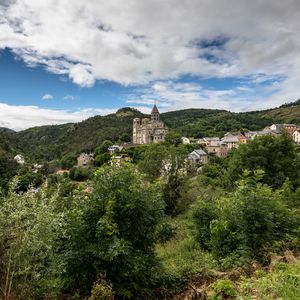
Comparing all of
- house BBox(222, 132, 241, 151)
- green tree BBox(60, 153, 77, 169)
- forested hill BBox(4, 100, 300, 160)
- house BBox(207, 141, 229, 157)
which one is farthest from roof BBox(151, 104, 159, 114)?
green tree BBox(60, 153, 77, 169)

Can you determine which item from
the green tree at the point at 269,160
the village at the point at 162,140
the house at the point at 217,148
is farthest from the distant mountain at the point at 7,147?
the green tree at the point at 269,160

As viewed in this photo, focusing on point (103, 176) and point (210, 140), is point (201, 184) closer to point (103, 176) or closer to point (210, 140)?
point (103, 176)

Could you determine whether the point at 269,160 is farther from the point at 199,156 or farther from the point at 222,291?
the point at 199,156

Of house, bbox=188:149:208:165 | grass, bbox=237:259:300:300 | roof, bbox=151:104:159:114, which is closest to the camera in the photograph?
grass, bbox=237:259:300:300

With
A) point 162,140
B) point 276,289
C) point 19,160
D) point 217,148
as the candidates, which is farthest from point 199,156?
point 276,289

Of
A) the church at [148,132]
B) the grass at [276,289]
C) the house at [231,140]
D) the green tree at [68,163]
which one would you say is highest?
the church at [148,132]

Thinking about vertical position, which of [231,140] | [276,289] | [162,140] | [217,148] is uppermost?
[162,140]

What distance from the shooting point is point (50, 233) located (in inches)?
204

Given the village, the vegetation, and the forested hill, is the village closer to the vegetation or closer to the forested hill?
the forested hill

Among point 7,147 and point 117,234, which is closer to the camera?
point 117,234

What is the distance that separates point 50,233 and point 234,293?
3683 millimetres

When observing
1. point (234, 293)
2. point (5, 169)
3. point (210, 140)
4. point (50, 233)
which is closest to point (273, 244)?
point (234, 293)

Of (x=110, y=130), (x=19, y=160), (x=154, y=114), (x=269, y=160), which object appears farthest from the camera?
(x=110, y=130)

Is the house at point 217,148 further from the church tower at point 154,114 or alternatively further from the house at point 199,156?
the church tower at point 154,114
